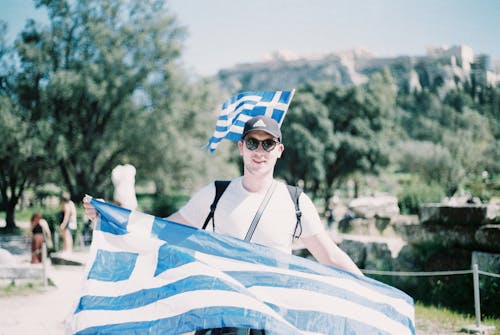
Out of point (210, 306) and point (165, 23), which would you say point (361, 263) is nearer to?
point (210, 306)

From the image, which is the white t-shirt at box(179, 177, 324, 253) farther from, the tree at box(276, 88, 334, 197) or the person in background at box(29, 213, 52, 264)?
the tree at box(276, 88, 334, 197)

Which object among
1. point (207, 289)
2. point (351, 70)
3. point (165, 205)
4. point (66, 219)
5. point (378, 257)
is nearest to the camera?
point (207, 289)

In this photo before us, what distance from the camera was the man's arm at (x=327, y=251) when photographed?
107 inches

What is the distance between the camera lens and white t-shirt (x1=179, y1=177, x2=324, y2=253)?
269cm

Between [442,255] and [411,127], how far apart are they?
95.8 meters

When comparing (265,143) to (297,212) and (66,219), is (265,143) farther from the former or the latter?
(66,219)

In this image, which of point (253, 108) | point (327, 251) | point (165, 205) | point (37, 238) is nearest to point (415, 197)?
point (165, 205)

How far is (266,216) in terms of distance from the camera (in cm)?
268

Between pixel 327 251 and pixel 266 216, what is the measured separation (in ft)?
1.44

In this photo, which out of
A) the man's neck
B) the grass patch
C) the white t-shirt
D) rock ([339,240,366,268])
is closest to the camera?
the white t-shirt

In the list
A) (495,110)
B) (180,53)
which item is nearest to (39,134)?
(180,53)

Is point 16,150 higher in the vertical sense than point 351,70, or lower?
lower

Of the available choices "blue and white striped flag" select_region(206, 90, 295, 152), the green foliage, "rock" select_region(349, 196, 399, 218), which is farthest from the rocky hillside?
"blue and white striped flag" select_region(206, 90, 295, 152)

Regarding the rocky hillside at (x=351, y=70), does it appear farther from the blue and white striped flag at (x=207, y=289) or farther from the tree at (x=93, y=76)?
the blue and white striped flag at (x=207, y=289)
